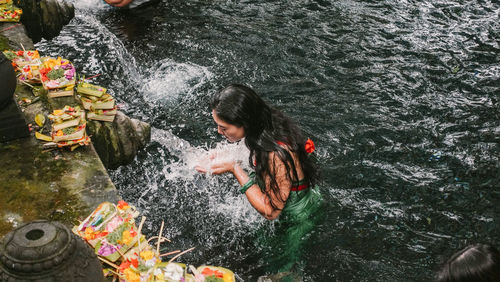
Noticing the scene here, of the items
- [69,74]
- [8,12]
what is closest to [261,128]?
[69,74]

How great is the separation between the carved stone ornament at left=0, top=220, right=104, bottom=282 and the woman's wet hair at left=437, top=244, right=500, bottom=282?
175cm

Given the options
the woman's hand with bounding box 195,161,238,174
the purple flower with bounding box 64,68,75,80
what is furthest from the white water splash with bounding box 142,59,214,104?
the woman's hand with bounding box 195,161,238,174

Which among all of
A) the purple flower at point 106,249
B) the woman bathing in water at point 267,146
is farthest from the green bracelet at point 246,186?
the purple flower at point 106,249

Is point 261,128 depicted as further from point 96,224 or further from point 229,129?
point 96,224

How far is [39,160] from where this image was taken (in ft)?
12.9

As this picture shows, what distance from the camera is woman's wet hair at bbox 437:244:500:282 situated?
2.13 m

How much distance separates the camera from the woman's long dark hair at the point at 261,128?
3.25m

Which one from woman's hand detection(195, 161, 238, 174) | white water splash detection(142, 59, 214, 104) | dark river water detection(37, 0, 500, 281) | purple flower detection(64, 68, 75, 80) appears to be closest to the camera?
woman's hand detection(195, 161, 238, 174)

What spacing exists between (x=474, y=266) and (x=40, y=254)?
196 centimetres

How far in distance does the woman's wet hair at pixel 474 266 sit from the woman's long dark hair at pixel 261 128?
1.34m

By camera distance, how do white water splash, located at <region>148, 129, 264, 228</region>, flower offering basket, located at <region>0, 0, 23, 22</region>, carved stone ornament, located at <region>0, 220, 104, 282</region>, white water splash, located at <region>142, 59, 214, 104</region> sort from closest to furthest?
carved stone ornament, located at <region>0, 220, 104, 282</region>, white water splash, located at <region>148, 129, 264, 228</region>, flower offering basket, located at <region>0, 0, 23, 22</region>, white water splash, located at <region>142, 59, 214, 104</region>

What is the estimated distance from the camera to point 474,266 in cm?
216

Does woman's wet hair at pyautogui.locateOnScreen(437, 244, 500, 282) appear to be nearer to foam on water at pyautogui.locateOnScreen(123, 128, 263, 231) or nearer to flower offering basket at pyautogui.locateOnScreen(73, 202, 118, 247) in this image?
flower offering basket at pyautogui.locateOnScreen(73, 202, 118, 247)

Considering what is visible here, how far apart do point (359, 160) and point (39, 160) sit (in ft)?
10.2
